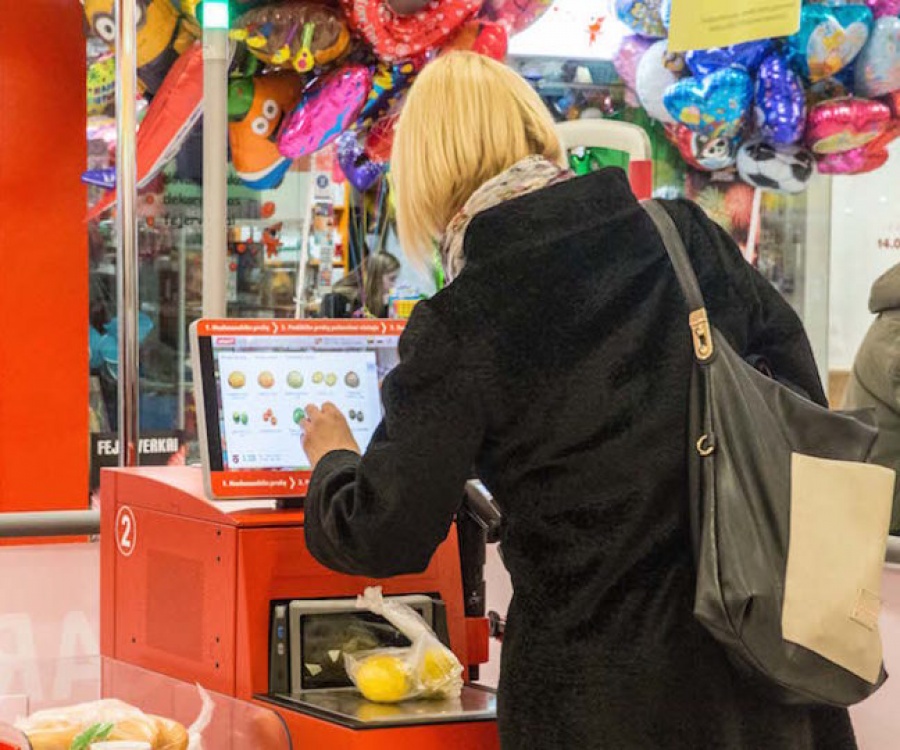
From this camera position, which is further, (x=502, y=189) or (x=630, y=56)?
(x=630, y=56)

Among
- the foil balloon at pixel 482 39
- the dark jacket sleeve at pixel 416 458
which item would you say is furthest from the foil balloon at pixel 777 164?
the dark jacket sleeve at pixel 416 458

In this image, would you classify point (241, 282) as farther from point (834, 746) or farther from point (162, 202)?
point (834, 746)

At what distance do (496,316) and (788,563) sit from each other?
0.41 meters

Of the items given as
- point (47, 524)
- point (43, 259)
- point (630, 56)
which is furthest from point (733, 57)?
point (47, 524)

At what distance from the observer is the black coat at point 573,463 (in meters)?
1.50

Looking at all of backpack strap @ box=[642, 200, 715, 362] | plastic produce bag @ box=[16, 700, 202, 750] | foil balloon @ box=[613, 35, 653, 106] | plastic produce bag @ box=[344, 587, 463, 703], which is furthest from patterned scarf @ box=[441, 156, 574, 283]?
foil balloon @ box=[613, 35, 653, 106]

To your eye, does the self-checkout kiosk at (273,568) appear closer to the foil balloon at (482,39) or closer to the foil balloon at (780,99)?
the foil balloon at (482,39)

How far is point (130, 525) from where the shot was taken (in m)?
2.07

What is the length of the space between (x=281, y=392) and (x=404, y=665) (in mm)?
408

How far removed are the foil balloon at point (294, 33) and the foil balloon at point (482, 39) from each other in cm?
27

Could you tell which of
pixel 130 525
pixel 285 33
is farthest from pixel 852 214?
pixel 130 525

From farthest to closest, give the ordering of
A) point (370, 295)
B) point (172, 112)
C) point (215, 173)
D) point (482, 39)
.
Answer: point (370, 295), point (172, 112), point (482, 39), point (215, 173)

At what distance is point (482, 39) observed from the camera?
3.31 meters

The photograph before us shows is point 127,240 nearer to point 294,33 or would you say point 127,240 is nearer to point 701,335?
point 294,33
